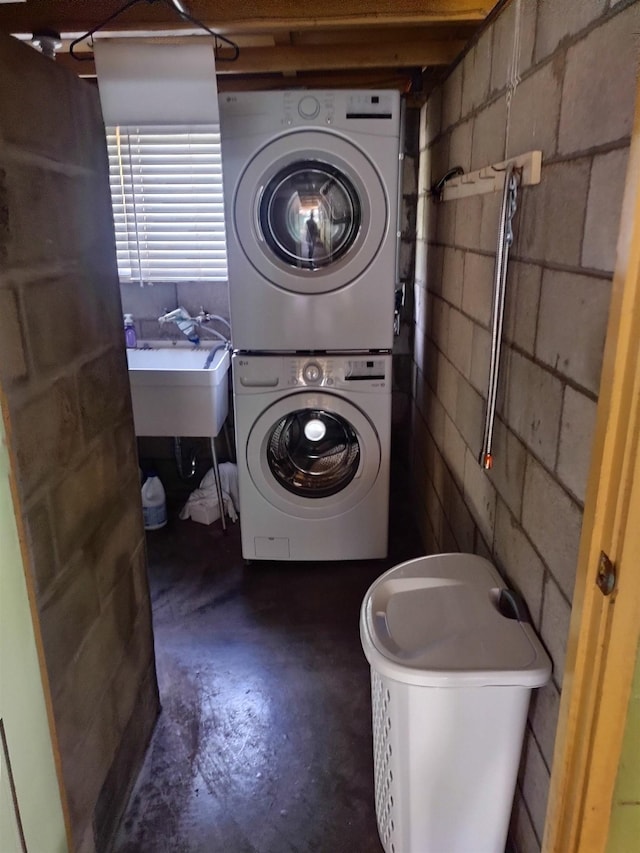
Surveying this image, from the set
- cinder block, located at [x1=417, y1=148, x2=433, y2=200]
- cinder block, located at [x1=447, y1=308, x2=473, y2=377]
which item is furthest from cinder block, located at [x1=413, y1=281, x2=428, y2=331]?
cinder block, located at [x1=447, y1=308, x2=473, y2=377]

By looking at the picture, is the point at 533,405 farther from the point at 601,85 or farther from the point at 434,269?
the point at 434,269

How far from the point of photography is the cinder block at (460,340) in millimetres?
1950

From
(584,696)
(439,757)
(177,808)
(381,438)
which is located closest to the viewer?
(584,696)

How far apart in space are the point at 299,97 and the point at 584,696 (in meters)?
2.00

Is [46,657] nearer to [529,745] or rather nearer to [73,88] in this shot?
[529,745]

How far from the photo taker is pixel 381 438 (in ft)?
8.08

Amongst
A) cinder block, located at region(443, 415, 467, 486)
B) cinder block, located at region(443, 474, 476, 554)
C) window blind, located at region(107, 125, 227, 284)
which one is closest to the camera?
cinder block, located at region(443, 474, 476, 554)

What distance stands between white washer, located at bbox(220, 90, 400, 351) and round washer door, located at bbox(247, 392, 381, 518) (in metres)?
0.25

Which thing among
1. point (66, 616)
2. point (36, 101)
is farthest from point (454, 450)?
point (36, 101)

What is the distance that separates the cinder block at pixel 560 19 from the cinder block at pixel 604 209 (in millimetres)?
246

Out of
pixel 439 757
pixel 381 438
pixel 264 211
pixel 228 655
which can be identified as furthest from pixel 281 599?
pixel 264 211

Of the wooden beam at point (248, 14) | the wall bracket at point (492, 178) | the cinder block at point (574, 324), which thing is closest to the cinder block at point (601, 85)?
the wall bracket at point (492, 178)

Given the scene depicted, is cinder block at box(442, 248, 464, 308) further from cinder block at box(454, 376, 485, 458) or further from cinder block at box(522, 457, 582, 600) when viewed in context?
cinder block at box(522, 457, 582, 600)

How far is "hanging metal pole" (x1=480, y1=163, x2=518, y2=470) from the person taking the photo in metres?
1.36
